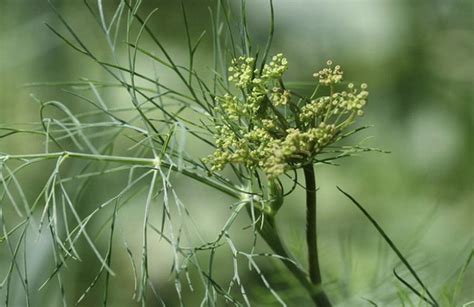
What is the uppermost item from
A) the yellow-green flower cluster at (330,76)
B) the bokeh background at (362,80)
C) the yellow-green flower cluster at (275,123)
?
the yellow-green flower cluster at (330,76)

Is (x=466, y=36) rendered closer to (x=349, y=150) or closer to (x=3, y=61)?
(x=3, y=61)

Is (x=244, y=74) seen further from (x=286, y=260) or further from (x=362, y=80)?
(x=362, y=80)

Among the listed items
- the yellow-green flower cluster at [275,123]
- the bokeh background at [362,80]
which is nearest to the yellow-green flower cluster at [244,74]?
the yellow-green flower cluster at [275,123]

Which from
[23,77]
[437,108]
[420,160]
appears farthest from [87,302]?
[437,108]

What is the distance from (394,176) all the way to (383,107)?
161mm

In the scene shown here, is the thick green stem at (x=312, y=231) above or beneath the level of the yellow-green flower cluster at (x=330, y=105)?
beneath

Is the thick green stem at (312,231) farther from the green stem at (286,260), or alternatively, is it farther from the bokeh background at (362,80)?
the bokeh background at (362,80)

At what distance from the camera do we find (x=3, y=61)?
175cm

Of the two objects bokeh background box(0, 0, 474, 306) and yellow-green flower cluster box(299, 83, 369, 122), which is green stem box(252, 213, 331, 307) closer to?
yellow-green flower cluster box(299, 83, 369, 122)

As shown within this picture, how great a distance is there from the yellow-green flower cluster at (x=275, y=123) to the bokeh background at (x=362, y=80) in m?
0.89

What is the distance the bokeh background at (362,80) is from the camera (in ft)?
5.12

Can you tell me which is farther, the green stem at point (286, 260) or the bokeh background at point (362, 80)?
the bokeh background at point (362, 80)

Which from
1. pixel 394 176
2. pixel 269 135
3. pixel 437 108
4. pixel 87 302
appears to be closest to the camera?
pixel 269 135

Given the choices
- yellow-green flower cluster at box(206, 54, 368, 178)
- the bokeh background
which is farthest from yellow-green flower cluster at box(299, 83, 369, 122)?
the bokeh background
